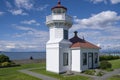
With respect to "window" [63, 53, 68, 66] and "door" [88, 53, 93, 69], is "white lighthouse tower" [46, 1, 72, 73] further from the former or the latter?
"door" [88, 53, 93, 69]

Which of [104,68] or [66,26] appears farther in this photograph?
[104,68]

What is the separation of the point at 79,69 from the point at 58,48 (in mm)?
4447

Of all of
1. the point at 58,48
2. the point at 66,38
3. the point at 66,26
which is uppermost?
A: the point at 66,26

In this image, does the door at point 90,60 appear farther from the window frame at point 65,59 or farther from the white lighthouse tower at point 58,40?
the window frame at point 65,59

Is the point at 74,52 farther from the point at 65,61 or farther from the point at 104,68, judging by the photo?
the point at 104,68

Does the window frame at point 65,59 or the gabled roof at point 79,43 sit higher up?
the gabled roof at point 79,43

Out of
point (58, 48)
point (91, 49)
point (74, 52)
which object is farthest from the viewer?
point (91, 49)

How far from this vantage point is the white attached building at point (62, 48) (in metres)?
21.5

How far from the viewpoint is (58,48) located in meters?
21.1

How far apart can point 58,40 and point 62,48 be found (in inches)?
Result: 51.3

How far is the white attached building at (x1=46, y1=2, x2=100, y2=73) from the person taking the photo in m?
21.5

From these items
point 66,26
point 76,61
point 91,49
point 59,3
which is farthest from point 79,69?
point 59,3

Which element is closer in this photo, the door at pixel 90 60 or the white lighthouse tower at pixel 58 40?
the white lighthouse tower at pixel 58 40

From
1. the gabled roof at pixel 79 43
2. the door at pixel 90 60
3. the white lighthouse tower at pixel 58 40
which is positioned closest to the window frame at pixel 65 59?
the white lighthouse tower at pixel 58 40
